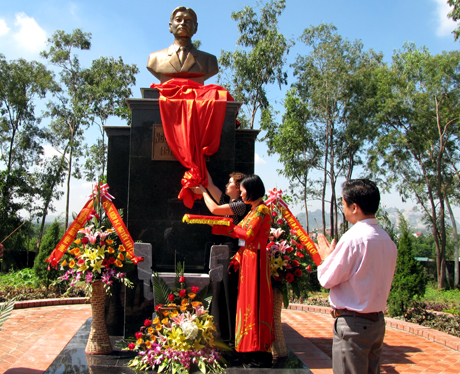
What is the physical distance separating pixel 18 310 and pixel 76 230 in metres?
3.63

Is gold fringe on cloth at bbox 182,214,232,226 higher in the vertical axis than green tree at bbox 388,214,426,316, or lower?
higher

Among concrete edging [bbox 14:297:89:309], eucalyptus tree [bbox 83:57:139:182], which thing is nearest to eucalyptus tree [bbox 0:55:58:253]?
eucalyptus tree [bbox 83:57:139:182]

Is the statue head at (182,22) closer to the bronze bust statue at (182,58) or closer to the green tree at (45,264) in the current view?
the bronze bust statue at (182,58)

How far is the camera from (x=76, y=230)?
14.6ft

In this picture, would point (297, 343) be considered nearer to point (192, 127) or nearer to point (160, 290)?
point (160, 290)

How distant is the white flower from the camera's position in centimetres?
355


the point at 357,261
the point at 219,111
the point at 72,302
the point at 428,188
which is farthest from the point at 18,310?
the point at 428,188

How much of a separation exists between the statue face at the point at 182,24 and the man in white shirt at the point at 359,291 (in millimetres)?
4306

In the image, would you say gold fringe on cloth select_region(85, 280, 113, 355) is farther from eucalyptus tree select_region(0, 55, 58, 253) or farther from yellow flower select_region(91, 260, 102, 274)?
eucalyptus tree select_region(0, 55, 58, 253)

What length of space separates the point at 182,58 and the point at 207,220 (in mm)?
2621

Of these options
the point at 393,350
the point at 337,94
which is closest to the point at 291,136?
the point at 337,94

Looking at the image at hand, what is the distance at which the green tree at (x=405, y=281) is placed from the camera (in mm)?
7172

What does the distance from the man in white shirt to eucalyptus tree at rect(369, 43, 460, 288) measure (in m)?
17.1

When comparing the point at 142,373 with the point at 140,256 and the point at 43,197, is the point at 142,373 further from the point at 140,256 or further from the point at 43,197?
the point at 43,197
